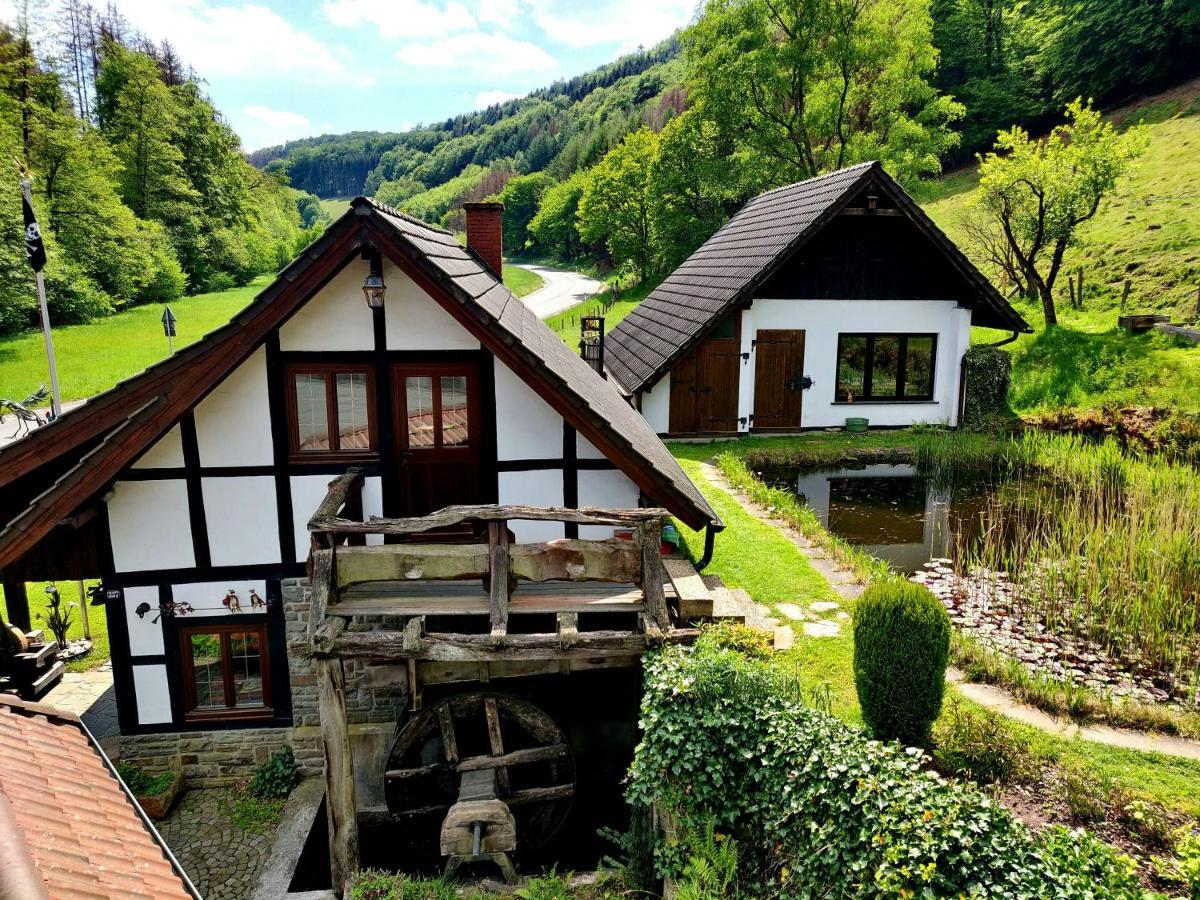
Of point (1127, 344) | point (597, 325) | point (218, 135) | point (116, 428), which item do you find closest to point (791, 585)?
point (116, 428)

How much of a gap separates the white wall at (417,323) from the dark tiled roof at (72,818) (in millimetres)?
4040

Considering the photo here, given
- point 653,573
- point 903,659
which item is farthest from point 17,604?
point 903,659

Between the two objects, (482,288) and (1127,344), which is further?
(1127,344)

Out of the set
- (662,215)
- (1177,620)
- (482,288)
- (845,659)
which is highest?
(662,215)

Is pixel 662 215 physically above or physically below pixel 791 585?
above

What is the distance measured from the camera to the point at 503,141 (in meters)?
131

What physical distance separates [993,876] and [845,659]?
3884mm

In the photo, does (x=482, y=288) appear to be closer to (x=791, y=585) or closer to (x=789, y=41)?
(x=791, y=585)

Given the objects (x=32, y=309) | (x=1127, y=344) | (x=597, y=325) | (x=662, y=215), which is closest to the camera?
(x=597, y=325)

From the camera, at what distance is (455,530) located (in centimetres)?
772

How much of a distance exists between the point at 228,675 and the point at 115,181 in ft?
157

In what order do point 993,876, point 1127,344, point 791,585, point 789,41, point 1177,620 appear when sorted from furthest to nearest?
1. point 789,41
2. point 1127,344
3. point 791,585
4. point 1177,620
5. point 993,876

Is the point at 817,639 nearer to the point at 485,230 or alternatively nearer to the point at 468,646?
the point at 468,646

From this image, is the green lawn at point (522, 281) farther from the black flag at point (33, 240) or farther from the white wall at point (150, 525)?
the white wall at point (150, 525)
